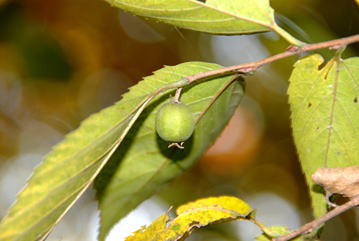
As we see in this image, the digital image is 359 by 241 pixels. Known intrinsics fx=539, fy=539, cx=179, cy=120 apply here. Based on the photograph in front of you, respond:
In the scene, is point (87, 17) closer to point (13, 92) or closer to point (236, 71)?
point (13, 92)

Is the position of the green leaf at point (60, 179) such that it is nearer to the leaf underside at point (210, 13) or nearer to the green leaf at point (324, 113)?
the leaf underside at point (210, 13)

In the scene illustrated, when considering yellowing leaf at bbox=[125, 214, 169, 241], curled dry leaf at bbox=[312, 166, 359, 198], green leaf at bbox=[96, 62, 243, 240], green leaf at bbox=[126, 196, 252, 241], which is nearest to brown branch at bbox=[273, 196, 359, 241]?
curled dry leaf at bbox=[312, 166, 359, 198]

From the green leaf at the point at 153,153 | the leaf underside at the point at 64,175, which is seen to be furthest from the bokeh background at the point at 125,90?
the leaf underside at the point at 64,175

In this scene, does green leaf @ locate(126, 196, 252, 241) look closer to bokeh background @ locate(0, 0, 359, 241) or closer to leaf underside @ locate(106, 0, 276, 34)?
leaf underside @ locate(106, 0, 276, 34)

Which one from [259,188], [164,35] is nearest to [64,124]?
[164,35]

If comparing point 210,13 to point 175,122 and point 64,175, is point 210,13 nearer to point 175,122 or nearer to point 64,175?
point 175,122

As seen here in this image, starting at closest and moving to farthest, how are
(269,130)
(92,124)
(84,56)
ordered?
(92,124), (84,56), (269,130)
